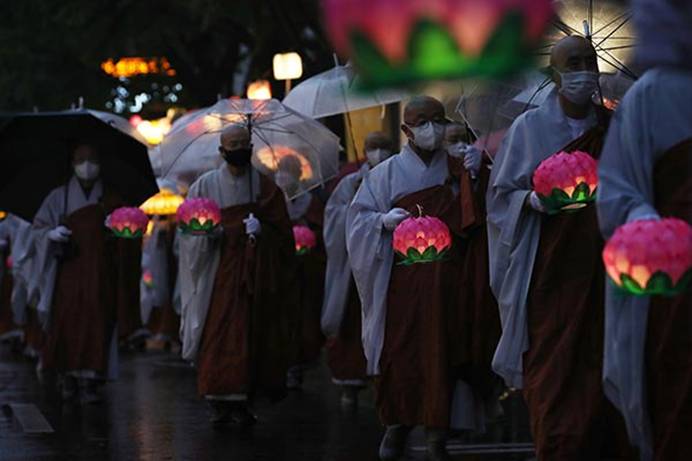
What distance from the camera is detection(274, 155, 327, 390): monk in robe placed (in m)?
16.8

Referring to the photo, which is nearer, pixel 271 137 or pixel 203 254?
pixel 203 254

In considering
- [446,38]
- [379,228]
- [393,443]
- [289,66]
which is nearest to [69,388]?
[393,443]

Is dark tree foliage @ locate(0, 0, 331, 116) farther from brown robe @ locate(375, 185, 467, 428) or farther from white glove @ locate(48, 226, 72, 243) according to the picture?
brown robe @ locate(375, 185, 467, 428)

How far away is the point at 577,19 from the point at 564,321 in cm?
214

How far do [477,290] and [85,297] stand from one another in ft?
17.5

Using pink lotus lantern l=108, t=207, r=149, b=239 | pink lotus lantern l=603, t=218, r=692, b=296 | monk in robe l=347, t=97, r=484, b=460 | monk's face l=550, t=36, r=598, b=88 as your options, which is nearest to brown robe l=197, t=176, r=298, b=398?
pink lotus lantern l=108, t=207, r=149, b=239

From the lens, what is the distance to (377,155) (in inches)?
555

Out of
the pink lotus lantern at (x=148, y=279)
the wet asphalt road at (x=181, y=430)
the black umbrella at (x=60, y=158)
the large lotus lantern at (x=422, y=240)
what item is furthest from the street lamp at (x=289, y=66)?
the large lotus lantern at (x=422, y=240)

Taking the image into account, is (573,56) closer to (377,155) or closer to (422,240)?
(422,240)

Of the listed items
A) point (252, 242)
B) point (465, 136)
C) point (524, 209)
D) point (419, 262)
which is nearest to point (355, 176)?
point (252, 242)

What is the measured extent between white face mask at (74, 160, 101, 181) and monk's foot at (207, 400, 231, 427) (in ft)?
8.30

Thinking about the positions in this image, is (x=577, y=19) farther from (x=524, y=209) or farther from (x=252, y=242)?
(x=252, y=242)

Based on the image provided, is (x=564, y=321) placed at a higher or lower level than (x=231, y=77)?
lower

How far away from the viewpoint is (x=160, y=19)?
23.2m
